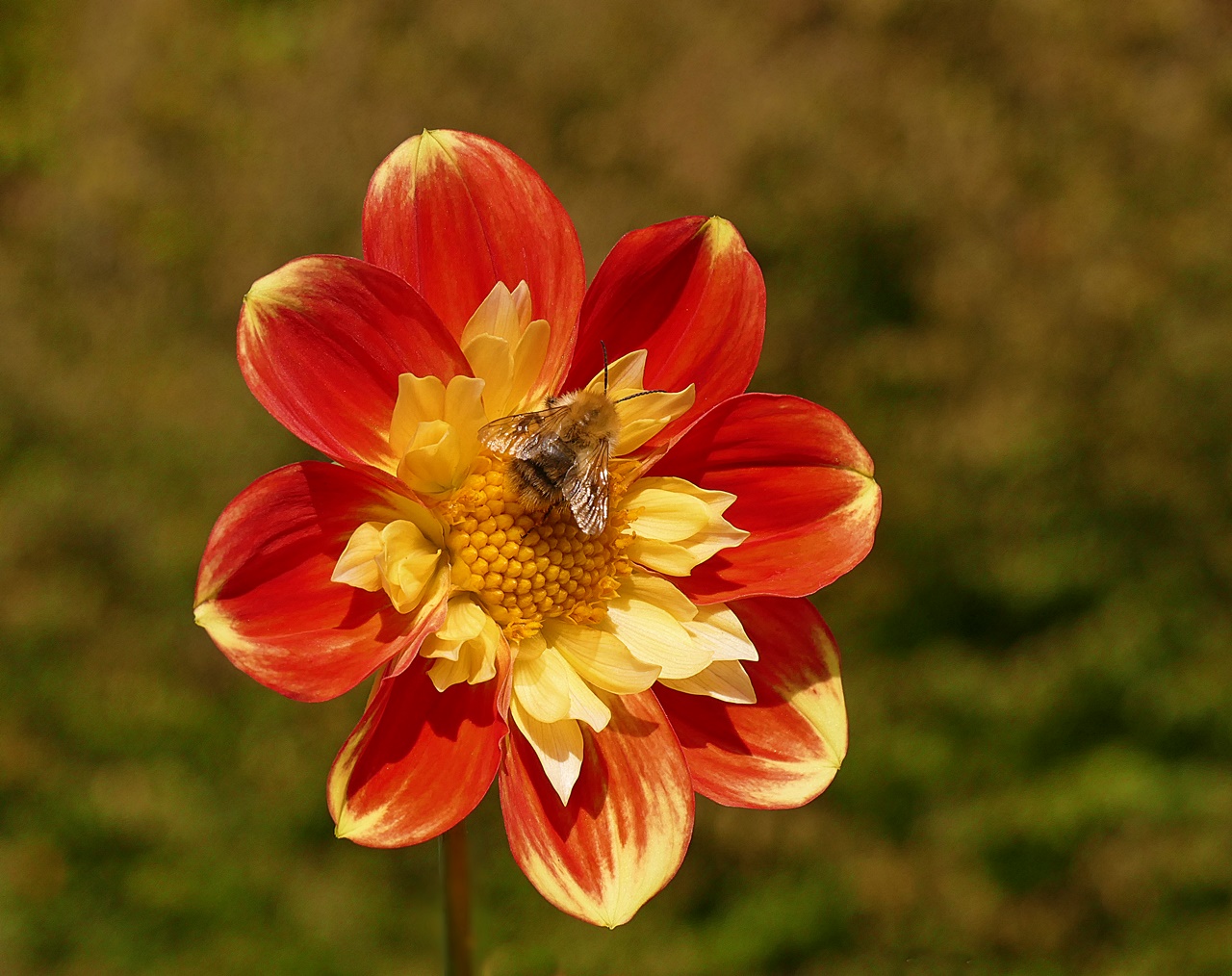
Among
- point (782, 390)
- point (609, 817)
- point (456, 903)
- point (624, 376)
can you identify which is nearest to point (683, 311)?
point (624, 376)

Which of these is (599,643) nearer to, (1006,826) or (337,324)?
(337,324)

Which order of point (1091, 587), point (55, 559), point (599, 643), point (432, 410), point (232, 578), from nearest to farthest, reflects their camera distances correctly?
1. point (232, 578)
2. point (432, 410)
3. point (599, 643)
4. point (55, 559)
5. point (1091, 587)

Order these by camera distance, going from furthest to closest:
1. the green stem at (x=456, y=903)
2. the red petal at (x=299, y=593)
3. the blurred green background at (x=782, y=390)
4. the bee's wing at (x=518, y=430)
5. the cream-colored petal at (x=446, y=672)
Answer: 1. the blurred green background at (x=782, y=390)
2. the green stem at (x=456, y=903)
3. the bee's wing at (x=518, y=430)
4. the cream-colored petal at (x=446, y=672)
5. the red petal at (x=299, y=593)

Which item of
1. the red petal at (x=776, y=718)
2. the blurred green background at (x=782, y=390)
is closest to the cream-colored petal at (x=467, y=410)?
the red petal at (x=776, y=718)

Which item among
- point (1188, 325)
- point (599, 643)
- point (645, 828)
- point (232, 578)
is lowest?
point (1188, 325)

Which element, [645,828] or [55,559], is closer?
[645,828]

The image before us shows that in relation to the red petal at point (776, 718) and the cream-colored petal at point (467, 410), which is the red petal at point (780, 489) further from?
the cream-colored petal at point (467, 410)

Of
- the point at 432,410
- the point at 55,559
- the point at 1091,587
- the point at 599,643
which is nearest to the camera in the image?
the point at 432,410

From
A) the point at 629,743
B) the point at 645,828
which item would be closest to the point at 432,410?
the point at 629,743
